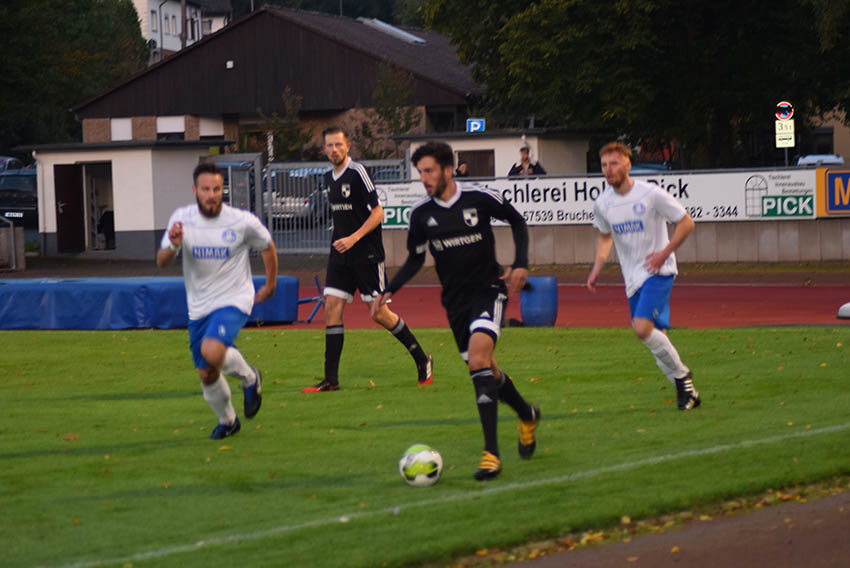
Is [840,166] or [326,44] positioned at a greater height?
[326,44]

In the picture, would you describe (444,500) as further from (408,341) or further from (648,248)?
(408,341)

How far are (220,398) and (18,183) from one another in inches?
1516

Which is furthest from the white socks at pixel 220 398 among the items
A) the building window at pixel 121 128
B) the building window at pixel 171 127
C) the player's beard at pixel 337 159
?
the building window at pixel 121 128

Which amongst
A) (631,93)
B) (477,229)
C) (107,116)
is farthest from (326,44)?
(477,229)

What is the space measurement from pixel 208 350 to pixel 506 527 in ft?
9.91

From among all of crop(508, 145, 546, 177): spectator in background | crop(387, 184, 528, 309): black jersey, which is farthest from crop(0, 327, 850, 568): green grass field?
crop(508, 145, 546, 177): spectator in background

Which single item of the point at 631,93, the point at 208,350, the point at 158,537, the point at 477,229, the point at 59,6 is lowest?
the point at 158,537

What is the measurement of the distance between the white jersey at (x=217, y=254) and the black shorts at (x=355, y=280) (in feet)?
8.51

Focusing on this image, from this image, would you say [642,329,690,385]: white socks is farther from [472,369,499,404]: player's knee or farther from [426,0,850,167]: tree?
[426,0,850,167]: tree

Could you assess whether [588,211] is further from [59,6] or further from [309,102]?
[309,102]

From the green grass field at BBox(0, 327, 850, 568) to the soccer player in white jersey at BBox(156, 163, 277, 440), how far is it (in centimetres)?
59

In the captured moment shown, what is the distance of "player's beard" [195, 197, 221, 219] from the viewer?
28.9ft

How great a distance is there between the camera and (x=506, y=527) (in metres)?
6.41

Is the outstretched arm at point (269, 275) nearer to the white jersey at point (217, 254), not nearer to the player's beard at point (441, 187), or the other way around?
the white jersey at point (217, 254)
